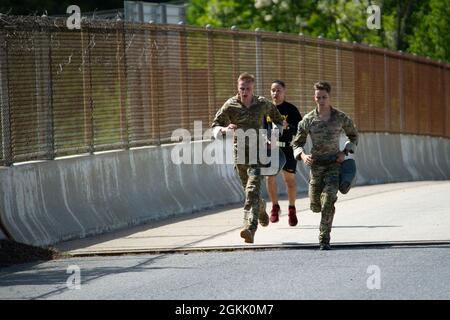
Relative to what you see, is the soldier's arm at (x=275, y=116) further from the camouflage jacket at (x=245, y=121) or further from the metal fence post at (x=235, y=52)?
the metal fence post at (x=235, y=52)

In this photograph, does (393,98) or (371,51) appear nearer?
(371,51)

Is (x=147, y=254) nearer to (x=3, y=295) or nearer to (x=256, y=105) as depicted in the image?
(x=256, y=105)

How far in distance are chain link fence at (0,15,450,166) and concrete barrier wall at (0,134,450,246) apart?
265mm

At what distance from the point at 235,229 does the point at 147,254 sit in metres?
2.68

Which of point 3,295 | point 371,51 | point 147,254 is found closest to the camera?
point 3,295

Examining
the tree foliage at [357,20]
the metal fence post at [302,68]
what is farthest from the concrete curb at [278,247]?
the tree foliage at [357,20]

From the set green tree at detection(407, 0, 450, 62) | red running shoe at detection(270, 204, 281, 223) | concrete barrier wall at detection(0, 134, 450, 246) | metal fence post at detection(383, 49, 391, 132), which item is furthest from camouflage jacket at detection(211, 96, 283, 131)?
green tree at detection(407, 0, 450, 62)

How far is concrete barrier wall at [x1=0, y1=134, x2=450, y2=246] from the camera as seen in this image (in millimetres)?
15844

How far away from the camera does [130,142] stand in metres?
19.8

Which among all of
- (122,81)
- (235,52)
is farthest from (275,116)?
(235,52)

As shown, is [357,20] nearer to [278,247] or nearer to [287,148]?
[287,148]

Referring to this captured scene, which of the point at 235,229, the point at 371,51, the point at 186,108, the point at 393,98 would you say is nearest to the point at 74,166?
the point at 235,229

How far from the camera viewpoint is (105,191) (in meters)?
18.1

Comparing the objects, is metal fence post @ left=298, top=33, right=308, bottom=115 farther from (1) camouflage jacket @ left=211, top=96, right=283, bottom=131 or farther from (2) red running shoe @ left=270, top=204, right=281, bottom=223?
(1) camouflage jacket @ left=211, top=96, right=283, bottom=131
